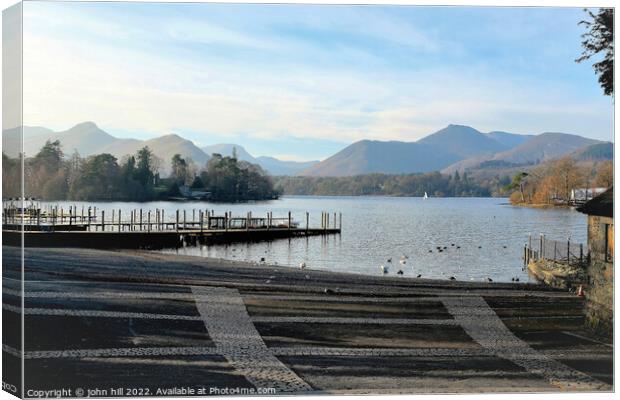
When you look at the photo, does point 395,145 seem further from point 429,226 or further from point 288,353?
point 288,353

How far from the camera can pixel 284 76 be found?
8.16 metres

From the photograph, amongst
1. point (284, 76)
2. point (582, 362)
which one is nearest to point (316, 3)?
point (284, 76)

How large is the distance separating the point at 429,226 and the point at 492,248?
0.69 meters

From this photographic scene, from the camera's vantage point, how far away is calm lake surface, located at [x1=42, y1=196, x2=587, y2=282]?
8336 millimetres

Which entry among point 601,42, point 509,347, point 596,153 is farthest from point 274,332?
point 601,42

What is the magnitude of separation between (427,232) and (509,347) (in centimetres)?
137

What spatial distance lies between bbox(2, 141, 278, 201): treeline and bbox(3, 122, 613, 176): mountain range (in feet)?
0.31

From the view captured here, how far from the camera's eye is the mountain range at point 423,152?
8.05m

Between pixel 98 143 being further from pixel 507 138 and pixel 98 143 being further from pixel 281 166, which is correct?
pixel 507 138

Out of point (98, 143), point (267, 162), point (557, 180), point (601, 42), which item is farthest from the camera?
point (557, 180)

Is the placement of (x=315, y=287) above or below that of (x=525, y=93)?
below

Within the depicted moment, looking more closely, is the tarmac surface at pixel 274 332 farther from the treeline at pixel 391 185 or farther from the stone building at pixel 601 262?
the treeline at pixel 391 185

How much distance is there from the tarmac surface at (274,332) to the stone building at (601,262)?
5.9 inches

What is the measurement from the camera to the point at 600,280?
8422 mm
